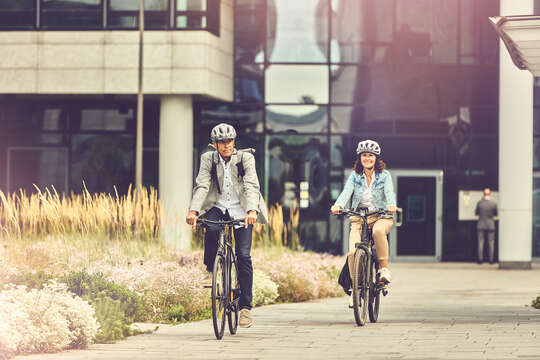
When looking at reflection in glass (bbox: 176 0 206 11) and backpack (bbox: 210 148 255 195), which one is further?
reflection in glass (bbox: 176 0 206 11)

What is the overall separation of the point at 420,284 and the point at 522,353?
11.0m

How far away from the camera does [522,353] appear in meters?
7.86

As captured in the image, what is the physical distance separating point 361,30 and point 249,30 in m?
2.78

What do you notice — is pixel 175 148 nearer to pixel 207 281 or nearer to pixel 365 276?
pixel 365 276

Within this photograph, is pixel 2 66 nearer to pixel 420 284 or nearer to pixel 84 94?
pixel 84 94

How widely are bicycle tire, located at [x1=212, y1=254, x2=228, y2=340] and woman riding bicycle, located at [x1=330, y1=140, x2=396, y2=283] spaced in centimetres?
166

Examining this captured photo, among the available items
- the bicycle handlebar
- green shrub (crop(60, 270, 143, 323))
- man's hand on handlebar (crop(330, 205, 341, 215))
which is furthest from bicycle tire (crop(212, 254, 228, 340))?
the bicycle handlebar

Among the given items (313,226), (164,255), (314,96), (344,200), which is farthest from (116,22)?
(344,200)

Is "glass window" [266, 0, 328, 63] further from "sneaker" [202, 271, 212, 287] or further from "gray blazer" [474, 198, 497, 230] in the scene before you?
"sneaker" [202, 271, 212, 287]

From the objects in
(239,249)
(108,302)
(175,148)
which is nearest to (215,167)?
(239,249)

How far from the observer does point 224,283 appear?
9.05m

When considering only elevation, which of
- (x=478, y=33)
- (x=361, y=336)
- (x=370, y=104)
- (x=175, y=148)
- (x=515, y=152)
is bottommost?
(x=361, y=336)

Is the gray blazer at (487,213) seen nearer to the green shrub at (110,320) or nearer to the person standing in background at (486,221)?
the person standing in background at (486,221)

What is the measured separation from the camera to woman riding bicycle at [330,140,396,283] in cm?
1027
